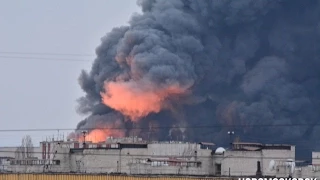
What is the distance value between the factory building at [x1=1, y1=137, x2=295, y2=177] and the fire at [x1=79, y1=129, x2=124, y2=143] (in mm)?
11733

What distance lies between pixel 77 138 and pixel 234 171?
24.4m

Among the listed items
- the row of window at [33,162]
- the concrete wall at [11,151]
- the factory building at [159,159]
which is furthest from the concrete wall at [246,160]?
the concrete wall at [11,151]

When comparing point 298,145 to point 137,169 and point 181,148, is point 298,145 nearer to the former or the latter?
point 181,148

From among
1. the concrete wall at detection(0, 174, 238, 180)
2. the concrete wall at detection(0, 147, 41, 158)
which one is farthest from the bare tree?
the concrete wall at detection(0, 174, 238, 180)

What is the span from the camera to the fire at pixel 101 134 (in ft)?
299

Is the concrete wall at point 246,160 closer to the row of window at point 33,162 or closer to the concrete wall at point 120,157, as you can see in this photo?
the concrete wall at point 120,157

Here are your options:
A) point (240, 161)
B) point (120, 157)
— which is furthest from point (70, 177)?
point (120, 157)

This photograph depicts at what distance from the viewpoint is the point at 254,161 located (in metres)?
71.7

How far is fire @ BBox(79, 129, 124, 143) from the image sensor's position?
91.2m

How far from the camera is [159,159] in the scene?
238 ft

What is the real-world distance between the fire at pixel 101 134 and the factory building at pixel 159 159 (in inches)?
462

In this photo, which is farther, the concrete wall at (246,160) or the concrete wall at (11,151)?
the concrete wall at (11,151)

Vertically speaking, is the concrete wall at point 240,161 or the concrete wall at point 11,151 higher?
the concrete wall at point 11,151

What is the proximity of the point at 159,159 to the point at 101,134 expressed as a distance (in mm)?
20319
